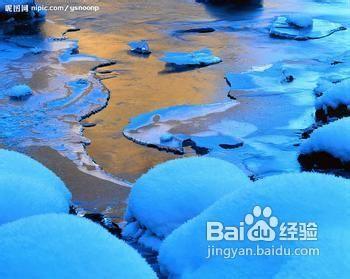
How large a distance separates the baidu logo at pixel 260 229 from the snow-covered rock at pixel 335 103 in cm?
445

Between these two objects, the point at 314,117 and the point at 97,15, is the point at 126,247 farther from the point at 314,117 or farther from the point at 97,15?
the point at 97,15

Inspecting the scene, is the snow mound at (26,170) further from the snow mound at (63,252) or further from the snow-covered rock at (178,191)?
the snow mound at (63,252)

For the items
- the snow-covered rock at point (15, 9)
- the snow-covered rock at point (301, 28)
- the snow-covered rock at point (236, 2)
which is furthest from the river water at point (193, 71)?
the snow-covered rock at point (15, 9)

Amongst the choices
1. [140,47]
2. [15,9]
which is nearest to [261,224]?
[140,47]

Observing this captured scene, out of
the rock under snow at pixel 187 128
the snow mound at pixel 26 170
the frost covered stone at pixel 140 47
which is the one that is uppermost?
the snow mound at pixel 26 170

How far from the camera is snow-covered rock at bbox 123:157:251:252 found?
135 inches

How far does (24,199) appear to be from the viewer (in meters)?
3.53

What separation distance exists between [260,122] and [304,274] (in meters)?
5.13

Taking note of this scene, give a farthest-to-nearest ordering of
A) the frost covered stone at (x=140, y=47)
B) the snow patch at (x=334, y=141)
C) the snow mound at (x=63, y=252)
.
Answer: the frost covered stone at (x=140, y=47) → the snow patch at (x=334, y=141) → the snow mound at (x=63, y=252)

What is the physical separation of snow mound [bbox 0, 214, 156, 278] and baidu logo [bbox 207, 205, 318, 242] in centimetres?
46

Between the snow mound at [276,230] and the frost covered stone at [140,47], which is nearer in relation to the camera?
the snow mound at [276,230]

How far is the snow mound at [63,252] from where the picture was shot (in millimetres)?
2295
